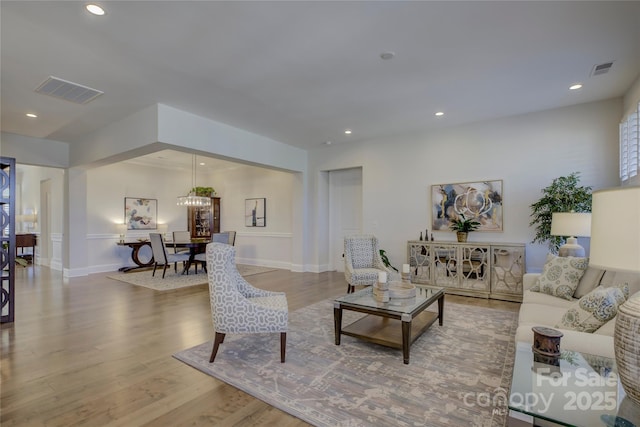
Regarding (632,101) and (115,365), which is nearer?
(115,365)

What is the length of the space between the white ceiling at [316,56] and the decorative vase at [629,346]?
7.75 feet

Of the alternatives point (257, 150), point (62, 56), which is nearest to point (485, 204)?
point (257, 150)

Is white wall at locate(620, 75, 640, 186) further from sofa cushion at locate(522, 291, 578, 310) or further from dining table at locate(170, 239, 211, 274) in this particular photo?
dining table at locate(170, 239, 211, 274)

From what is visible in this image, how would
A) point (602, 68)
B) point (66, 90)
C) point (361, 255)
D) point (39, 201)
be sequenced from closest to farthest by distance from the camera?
point (602, 68) → point (66, 90) → point (361, 255) → point (39, 201)

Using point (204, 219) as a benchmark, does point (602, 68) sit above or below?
above

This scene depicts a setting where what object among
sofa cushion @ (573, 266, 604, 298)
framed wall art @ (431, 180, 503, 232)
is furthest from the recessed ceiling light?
framed wall art @ (431, 180, 503, 232)

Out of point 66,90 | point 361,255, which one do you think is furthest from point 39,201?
point 361,255

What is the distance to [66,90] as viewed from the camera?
3.93 meters

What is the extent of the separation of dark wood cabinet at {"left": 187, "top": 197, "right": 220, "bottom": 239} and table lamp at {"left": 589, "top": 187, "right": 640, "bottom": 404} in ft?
30.9

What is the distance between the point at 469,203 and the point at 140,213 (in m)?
8.15

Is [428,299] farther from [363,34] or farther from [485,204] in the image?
[485,204]

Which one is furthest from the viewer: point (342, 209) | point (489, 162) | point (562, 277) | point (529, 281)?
point (342, 209)

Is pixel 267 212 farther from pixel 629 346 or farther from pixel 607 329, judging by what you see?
pixel 629 346

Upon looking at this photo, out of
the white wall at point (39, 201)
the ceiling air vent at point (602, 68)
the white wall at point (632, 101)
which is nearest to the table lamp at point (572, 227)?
the white wall at point (632, 101)
